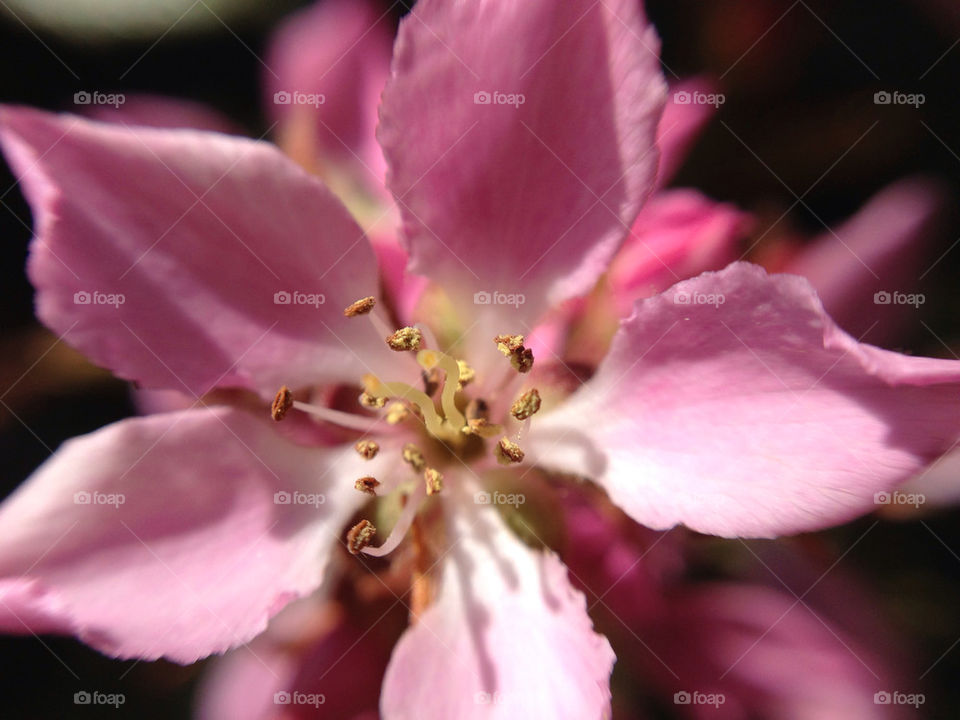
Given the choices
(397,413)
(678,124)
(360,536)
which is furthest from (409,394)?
(678,124)

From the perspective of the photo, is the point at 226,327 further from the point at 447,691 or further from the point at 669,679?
the point at 669,679

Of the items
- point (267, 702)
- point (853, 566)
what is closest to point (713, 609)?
point (853, 566)

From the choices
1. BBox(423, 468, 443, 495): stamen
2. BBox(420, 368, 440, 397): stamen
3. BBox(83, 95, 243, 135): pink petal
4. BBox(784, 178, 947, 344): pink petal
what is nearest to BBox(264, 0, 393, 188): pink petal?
BBox(83, 95, 243, 135): pink petal

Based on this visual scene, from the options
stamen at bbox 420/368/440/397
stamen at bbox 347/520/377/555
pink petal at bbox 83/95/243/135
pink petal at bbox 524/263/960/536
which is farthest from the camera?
pink petal at bbox 83/95/243/135

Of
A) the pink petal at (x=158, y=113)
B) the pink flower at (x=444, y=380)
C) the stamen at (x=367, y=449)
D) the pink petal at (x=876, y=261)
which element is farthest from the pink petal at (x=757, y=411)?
the pink petal at (x=158, y=113)

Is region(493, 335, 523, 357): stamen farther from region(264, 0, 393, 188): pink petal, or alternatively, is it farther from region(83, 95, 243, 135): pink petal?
region(83, 95, 243, 135): pink petal

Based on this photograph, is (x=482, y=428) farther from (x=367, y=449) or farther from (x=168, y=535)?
(x=168, y=535)

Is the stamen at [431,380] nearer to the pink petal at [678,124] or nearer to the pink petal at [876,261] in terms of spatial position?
the pink petal at [678,124]

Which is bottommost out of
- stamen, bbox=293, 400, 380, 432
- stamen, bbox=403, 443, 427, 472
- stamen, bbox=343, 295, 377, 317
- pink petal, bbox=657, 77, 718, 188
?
stamen, bbox=403, 443, 427, 472
